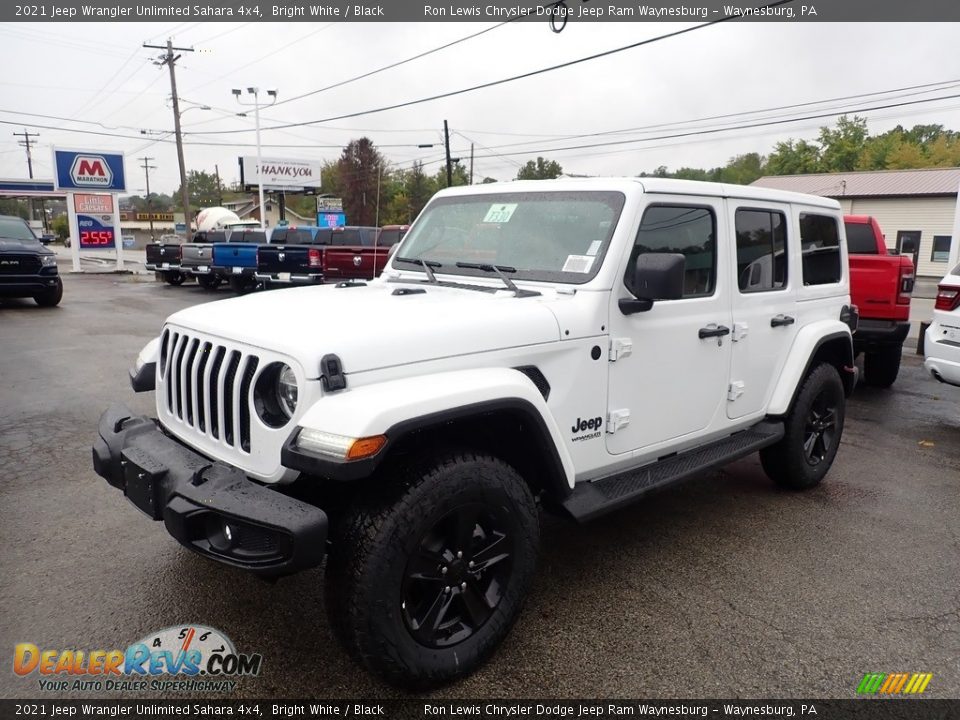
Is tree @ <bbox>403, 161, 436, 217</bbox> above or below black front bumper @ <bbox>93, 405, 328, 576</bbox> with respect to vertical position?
above

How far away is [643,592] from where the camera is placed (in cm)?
337

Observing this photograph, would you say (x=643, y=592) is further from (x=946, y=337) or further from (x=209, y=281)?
(x=209, y=281)

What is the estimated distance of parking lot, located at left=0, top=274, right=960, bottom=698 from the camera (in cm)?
275

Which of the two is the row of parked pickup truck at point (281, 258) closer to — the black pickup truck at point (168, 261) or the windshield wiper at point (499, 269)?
the black pickup truck at point (168, 261)

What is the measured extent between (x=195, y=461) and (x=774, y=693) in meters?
2.38

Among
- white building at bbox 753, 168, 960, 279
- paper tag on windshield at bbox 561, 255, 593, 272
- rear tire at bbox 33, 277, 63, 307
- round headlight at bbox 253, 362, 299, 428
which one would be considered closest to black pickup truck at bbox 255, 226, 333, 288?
rear tire at bbox 33, 277, 63, 307

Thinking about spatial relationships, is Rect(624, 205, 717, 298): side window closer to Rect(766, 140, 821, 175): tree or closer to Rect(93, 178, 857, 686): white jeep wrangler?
Rect(93, 178, 857, 686): white jeep wrangler

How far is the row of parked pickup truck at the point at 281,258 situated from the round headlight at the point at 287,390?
7574 mm

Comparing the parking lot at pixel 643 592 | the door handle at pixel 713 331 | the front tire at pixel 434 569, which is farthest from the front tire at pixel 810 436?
the front tire at pixel 434 569

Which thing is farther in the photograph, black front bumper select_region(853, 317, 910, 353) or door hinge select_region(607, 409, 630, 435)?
black front bumper select_region(853, 317, 910, 353)

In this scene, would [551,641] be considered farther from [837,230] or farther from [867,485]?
[837,230]

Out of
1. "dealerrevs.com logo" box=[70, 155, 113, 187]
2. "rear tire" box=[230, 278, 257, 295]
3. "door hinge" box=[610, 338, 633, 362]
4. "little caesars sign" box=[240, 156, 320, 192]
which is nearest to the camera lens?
"door hinge" box=[610, 338, 633, 362]

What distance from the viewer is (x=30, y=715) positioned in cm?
248

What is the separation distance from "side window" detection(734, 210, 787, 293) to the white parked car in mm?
2735
